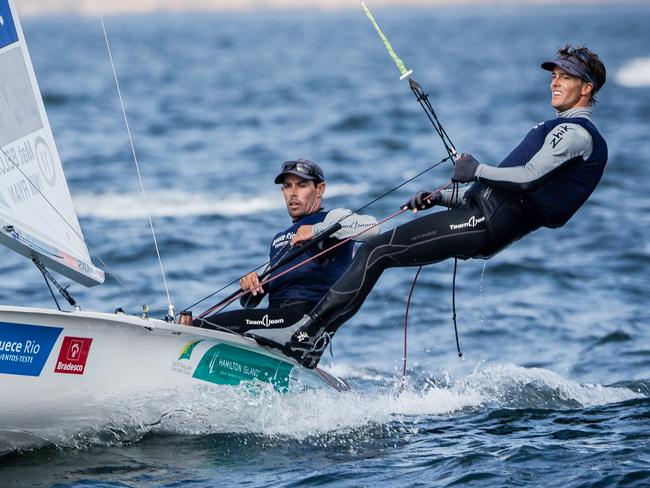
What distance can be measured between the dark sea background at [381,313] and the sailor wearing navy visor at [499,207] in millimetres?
707

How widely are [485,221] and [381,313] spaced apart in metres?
4.33

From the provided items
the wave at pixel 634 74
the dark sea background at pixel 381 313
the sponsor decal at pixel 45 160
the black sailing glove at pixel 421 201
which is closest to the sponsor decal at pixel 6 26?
the sponsor decal at pixel 45 160

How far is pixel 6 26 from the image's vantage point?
19.8ft

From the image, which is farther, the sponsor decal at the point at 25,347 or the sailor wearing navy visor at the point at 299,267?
the sailor wearing navy visor at the point at 299,267

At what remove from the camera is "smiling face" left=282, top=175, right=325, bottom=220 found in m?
6.52

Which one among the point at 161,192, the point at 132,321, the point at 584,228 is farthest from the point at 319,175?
the point at 161,192

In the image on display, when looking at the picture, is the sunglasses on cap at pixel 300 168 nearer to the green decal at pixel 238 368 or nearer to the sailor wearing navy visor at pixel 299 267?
the sailor wearing navy visor at pixel 299 267

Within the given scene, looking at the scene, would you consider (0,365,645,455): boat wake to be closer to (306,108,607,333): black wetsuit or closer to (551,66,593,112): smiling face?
(306,108,607,333): black wetsuit

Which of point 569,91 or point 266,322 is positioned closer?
point 569,91

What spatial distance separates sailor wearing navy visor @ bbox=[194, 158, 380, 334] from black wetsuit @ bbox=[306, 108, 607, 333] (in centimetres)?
27

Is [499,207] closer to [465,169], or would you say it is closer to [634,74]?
[465,169]

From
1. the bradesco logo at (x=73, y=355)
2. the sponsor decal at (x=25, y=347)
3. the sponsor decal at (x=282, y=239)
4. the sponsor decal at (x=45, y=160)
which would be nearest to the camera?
the sponsor decal at (x=25, y=347)

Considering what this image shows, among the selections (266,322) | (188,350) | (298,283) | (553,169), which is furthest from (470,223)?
(188,350)

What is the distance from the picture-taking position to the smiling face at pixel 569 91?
6055 mm
